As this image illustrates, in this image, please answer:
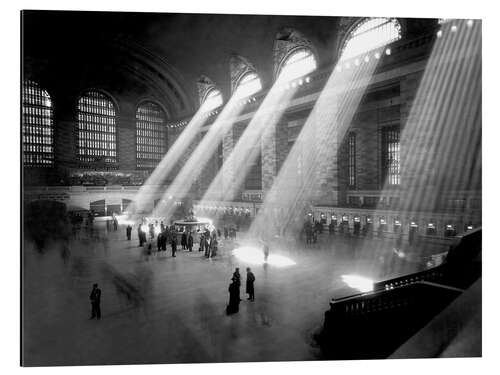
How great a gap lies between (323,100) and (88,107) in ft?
58.1

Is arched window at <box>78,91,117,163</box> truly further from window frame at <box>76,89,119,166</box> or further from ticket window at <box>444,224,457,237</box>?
ticket window at <box>444,224,457,237</box>

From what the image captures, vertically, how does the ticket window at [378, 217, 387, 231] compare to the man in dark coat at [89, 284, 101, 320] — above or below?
above

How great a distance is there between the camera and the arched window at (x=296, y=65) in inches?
580

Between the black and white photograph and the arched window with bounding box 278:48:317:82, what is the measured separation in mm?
76

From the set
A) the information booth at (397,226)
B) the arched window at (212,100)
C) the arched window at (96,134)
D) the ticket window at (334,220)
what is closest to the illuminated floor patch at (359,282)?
the information booth at (397,226)

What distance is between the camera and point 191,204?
17828 mm

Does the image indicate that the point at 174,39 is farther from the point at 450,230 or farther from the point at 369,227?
the point at 450,230

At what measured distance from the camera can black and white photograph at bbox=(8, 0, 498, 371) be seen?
5.96 meters

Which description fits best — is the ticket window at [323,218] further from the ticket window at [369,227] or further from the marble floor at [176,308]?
the marble floor at [176,308]

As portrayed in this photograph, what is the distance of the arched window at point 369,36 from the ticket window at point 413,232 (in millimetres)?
6373

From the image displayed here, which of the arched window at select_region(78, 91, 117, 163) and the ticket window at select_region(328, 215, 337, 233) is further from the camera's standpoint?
the arched window at select_region(78, 91, 117, 163)

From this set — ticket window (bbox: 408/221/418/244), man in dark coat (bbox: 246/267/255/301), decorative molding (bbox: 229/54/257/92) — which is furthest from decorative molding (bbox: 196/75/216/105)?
ticket window (bbox: 408/221/418/244)

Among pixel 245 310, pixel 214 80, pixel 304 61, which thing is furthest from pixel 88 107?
pixel 245 310

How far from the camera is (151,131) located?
17.3m
